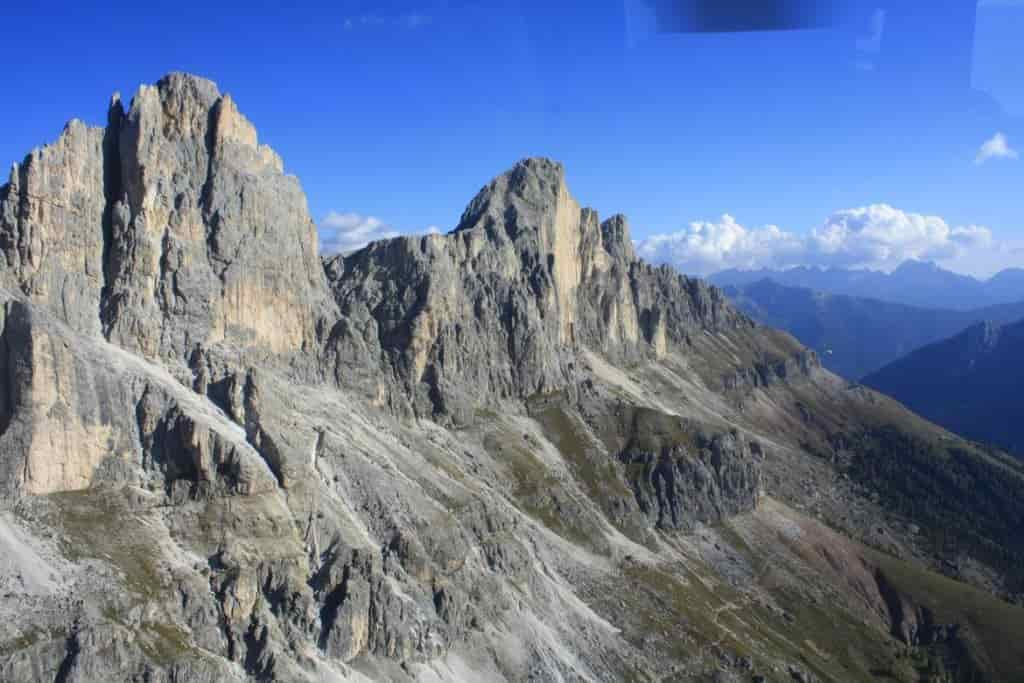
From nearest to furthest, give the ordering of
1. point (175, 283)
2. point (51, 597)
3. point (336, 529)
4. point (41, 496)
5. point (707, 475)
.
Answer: point (51, 597) < point (41, 496) < point (336, 529) < point (175, 283) < point (707, 475)

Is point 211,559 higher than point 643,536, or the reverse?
point 211,559

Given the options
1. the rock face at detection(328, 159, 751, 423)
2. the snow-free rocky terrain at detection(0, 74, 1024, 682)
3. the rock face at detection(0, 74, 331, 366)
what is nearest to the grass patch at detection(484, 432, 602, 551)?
the snow-free rocky terrain at detection(0, 74, 1024, 682)

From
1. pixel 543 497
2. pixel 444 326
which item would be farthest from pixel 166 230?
pixel 543 497

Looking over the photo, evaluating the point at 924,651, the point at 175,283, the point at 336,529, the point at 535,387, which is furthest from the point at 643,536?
the point at 175,283

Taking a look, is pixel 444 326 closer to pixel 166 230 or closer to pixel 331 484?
pixel 331 484

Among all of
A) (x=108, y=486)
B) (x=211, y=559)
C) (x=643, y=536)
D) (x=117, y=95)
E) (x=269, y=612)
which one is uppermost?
(x=117, y=95)

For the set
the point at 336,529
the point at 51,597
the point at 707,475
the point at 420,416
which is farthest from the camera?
the point at 707,475

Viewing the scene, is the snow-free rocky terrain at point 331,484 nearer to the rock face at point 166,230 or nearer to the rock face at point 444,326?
the rock face at point 166,230

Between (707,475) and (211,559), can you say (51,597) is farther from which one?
(707,475)

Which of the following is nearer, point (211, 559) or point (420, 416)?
point (211, 559)

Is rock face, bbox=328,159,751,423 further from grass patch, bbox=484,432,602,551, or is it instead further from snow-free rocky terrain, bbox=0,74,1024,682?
grass patch, bbox=484,432,602,551
